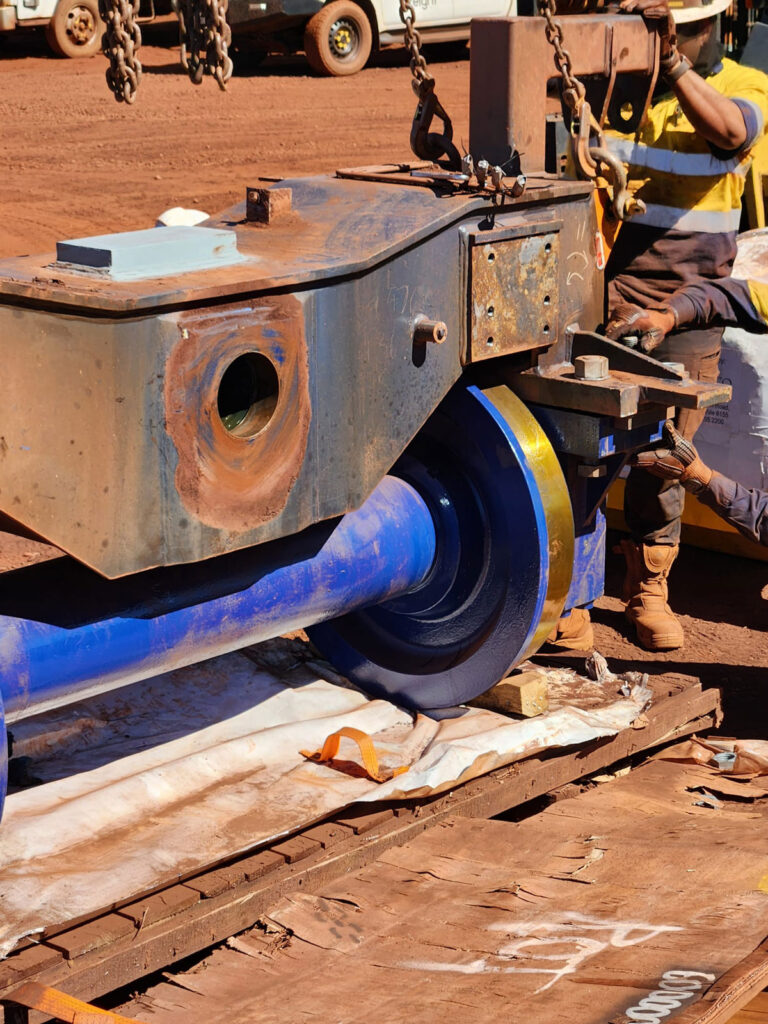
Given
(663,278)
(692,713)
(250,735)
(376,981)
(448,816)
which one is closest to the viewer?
(376,981)

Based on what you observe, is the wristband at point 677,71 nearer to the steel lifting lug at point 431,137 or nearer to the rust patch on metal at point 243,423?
the steel lifting lug at point 431,137

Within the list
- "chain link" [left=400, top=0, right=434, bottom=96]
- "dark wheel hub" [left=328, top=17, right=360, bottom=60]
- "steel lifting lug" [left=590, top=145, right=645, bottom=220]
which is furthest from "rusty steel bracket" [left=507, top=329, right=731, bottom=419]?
"dark wheel hub" [left=328, top=17, right=360, bottom=60]

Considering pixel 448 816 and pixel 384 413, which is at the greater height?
pixel 384 413

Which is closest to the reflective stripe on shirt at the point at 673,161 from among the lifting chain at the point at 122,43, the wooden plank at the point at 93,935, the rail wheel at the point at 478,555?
the rail wheel at the point at 478,555

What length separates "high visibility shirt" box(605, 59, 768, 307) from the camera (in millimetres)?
4695

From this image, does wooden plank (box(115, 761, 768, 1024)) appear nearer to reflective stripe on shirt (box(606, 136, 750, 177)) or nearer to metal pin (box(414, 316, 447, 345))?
metal pin (box(414, 316, 447, 345))

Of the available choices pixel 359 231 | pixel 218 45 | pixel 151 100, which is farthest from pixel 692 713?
pixel 151 100

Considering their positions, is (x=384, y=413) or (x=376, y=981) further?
(x=384, y=413)

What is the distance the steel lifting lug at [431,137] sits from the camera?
3557mm

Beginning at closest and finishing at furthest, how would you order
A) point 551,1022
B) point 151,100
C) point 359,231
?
point 551,1022
point 359,231
point 151,100

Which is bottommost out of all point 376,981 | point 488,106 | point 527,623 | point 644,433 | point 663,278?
point 376,981

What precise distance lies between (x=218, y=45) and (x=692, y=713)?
2.27 m

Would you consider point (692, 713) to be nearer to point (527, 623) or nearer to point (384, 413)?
point (527, 623)

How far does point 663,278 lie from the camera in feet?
16.0
